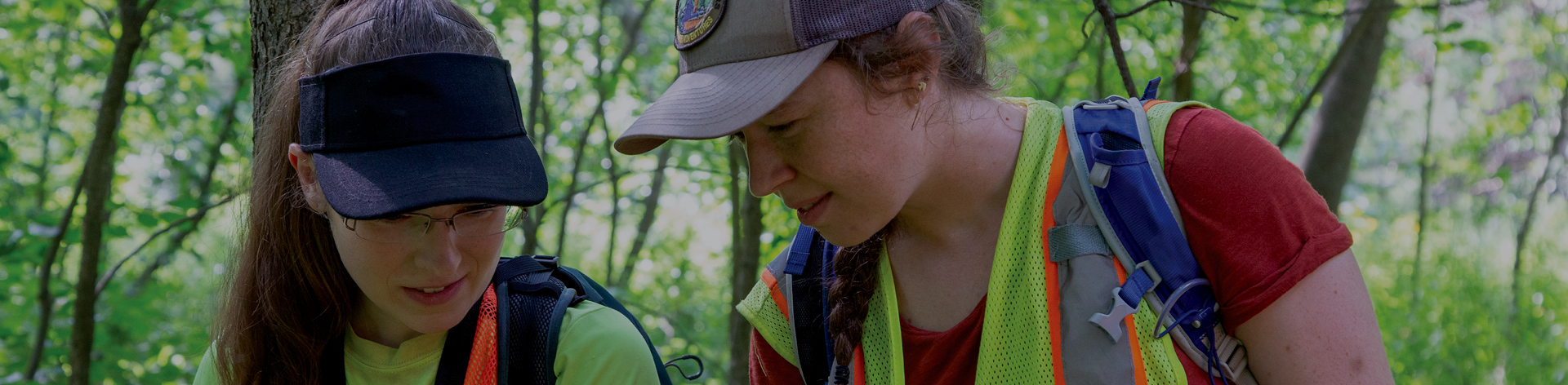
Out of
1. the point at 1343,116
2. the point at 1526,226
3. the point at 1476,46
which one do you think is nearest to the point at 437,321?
the point at 1476,46

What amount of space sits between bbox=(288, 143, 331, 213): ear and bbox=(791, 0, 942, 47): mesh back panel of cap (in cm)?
84

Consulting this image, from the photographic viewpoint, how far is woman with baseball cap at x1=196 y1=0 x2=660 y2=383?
1.44 metres

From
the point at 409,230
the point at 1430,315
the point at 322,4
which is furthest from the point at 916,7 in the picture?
the point at 1430,315

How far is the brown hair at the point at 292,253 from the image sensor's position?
161 cm

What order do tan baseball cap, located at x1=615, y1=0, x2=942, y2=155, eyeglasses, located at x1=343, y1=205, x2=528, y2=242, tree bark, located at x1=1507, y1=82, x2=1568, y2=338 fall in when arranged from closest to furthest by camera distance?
tan baseball cap, located at x1=615, y1=0, x2=942, y2=155 → eyeglasses, located at x1=343, y1=205, x2=528, y2=242 → tree bark, located at x1=1507, y1=82, x2=1568, y2=338

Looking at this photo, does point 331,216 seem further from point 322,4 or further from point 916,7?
point 916,7

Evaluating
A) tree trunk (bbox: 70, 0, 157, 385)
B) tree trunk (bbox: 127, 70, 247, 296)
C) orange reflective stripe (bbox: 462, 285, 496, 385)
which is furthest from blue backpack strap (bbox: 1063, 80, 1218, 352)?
tree trunk (bbox: 127, 70, 247, 296)

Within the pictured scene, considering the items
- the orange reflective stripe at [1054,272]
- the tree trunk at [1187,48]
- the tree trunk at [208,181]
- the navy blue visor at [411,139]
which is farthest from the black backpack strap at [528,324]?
the tree trunk at [208,181]

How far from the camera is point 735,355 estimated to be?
3.40 meters

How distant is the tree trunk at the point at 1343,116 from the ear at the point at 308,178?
4.09m

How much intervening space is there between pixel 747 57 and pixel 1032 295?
1.87 ft

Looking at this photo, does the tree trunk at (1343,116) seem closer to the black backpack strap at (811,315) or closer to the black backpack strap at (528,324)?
the black backpack strap at (811,315)

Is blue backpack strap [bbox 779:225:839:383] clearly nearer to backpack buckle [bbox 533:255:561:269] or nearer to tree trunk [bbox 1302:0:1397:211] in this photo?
backpack buckle [bbox 533:255:561:269]

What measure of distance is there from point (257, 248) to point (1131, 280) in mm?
1494
